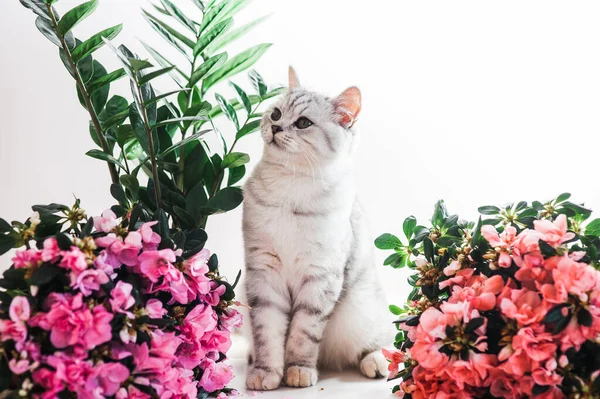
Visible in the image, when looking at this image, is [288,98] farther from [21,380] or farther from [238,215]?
[21,380]

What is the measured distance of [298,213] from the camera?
1538 mm

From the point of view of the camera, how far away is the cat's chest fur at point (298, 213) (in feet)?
5.01

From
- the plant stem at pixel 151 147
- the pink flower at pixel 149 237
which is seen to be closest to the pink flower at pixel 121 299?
the pink flower at pixel 149 237

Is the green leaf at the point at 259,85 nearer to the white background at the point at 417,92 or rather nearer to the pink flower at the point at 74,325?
the white background at the point at 417,92

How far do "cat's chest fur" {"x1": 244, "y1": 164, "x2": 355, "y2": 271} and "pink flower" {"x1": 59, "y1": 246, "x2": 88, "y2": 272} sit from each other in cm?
61

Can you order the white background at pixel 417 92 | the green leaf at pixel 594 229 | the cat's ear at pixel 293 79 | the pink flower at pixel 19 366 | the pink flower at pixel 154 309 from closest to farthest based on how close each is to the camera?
the pink flower at pixel 19 366 < the pink flower at pixel 154 309 < the green leaf at pixel 594 229 < the cat's ear at pixel 293 79 < the white background at pixel 417 92

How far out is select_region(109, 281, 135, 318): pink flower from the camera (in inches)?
39.6

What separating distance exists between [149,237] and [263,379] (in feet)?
1.88

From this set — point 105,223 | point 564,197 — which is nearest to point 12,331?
point 105,223

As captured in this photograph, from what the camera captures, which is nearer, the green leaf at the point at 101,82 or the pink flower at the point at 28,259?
the pink flower at the point at 28,259

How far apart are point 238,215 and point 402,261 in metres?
0.91

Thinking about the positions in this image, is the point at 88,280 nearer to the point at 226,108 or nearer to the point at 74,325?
the point at 74,325

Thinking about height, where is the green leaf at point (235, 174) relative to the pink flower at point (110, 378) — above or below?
above

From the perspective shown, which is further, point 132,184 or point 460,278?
point 132,184
